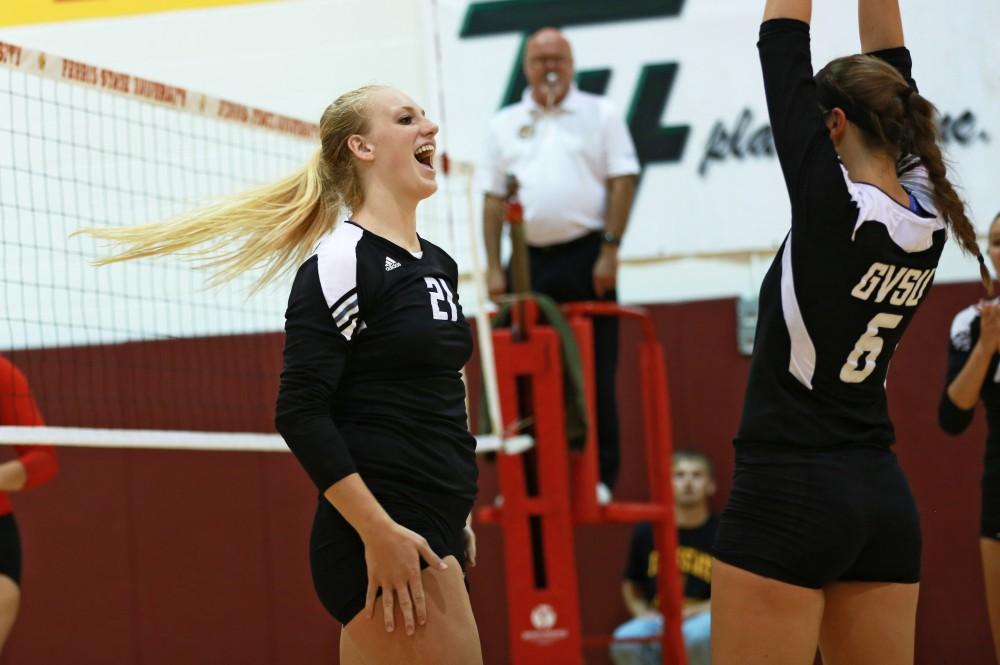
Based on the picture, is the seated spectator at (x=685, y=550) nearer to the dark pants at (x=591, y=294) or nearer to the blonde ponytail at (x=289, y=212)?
the dark pants at (x=591, y=294)

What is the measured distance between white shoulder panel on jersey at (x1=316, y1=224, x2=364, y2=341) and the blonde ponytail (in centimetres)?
30

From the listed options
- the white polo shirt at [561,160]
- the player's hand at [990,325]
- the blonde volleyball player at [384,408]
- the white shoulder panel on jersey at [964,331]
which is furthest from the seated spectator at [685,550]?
the blonde volleyball player at [384,408]

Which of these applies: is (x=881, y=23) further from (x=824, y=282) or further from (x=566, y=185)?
(x=566, y=185)

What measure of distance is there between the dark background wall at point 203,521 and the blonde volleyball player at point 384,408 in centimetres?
412

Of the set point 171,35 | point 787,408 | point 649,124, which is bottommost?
point 787,408

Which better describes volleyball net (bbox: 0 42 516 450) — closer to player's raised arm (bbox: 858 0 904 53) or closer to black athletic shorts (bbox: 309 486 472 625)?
player's raised arm (bbox: 858 0 904 53)

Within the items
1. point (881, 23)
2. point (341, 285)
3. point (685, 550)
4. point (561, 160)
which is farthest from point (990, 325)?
point (341, 285)

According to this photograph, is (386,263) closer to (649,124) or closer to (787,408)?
(787,408)

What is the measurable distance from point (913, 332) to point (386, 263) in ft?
14.9

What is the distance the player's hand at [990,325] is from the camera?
4434 mm

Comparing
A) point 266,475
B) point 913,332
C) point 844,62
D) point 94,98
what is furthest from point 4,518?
point 913,332

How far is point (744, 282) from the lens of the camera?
6.79 m

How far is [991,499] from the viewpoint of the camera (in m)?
4.66

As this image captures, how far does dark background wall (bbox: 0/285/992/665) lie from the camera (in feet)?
22.3
